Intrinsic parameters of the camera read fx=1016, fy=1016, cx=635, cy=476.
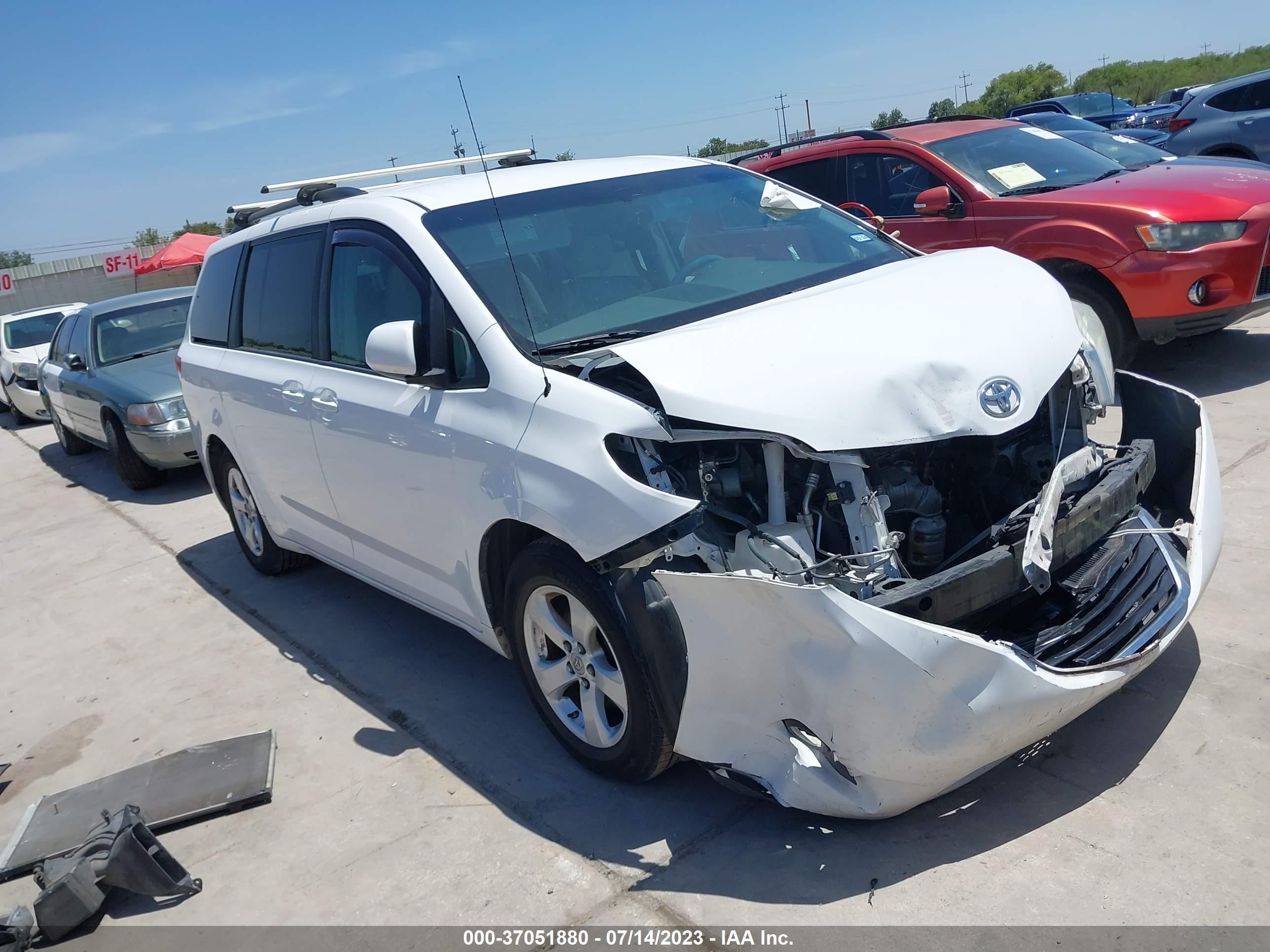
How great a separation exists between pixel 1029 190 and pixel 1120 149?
211 cm

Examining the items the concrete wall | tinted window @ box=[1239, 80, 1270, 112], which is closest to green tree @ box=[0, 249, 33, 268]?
the concrete wall

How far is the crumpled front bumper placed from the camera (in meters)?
2.47

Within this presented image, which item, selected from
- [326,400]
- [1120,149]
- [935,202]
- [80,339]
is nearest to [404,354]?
[326,400]

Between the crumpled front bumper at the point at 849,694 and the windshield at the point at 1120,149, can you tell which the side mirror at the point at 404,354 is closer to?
the crumpled front bumper at the point at 849,694

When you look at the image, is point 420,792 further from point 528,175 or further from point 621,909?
point 528,175

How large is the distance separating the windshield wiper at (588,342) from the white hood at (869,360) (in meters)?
0.10

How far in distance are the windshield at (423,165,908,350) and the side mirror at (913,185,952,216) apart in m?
2.69

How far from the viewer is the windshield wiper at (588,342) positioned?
329 cm

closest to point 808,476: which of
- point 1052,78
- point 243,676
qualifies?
point 243,676

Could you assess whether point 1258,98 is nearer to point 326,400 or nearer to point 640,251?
point 640,251

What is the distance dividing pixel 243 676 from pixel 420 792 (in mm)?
1699

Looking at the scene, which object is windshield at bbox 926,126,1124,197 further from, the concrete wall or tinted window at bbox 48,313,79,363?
the concrete wall

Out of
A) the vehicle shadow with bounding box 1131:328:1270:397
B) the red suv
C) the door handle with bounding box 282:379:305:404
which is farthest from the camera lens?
the vehicle shadow with bounding box 1131:328:1270:397

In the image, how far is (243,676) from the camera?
4.85 m
